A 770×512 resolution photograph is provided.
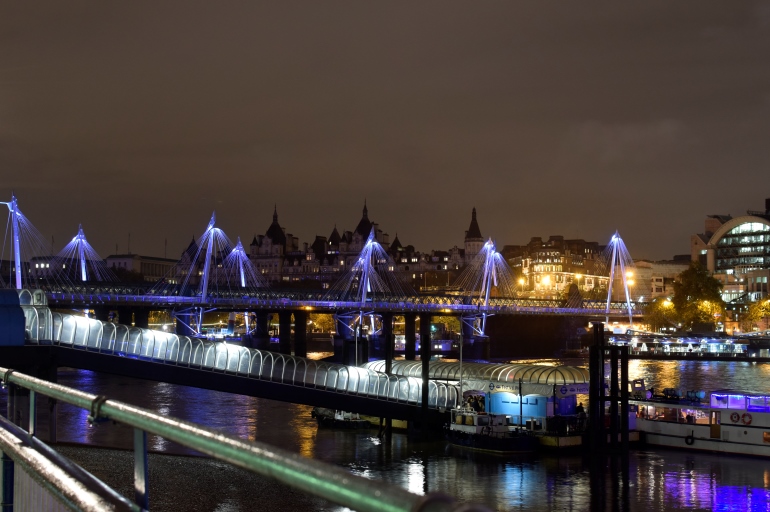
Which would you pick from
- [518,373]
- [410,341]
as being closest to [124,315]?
[410,341]

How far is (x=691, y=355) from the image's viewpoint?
421 ft

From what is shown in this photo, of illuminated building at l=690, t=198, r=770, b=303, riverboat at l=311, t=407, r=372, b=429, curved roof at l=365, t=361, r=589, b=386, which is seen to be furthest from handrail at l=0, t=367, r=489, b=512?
illuminated building at l=690, t=198, r=770, b=303

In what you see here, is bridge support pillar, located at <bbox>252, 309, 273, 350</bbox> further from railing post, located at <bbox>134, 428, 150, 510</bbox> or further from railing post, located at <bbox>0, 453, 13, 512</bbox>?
railing post, located at <bbox>134, 428, 150, 510</bbox>

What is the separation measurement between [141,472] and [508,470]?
35.9 m

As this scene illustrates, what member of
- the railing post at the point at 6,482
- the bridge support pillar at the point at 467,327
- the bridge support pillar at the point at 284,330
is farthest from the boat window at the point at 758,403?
the bridge support pillar at the point at 467,327

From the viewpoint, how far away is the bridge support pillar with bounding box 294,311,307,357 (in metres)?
119

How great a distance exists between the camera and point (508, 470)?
38.1m

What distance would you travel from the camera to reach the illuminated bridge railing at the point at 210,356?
38.6 metres

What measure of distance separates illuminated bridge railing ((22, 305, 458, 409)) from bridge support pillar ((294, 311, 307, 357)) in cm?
7284

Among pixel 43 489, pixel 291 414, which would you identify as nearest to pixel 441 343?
pixel 291 414

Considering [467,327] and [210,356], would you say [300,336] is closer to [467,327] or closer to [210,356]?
[467,327]

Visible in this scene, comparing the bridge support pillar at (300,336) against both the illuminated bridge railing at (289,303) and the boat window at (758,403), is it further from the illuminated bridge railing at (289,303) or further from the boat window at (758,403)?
the boat window at (758,403)

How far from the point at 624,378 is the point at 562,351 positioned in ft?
370

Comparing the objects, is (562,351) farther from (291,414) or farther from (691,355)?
(291,414)
